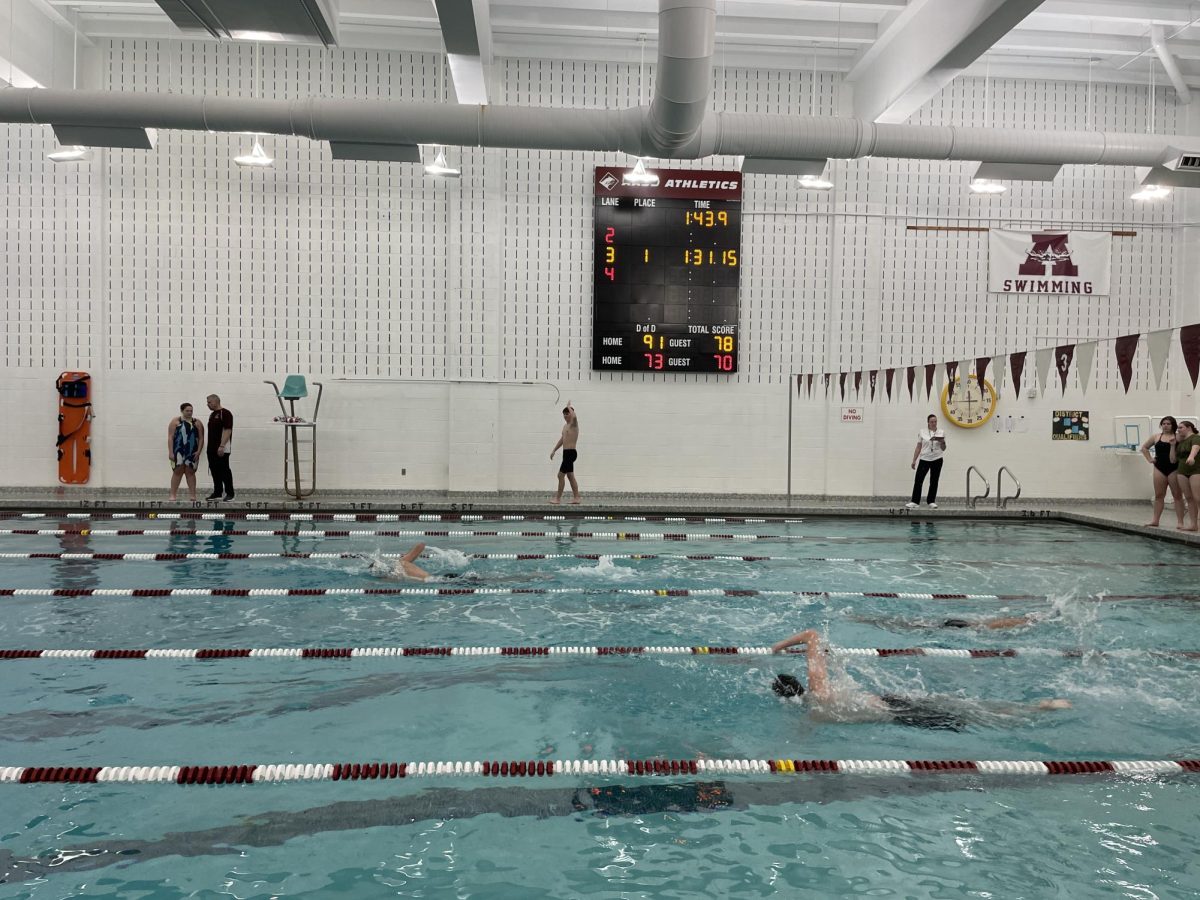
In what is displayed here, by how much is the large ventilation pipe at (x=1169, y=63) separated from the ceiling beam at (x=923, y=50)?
3.22 metres

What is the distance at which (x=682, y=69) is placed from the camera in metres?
6.85

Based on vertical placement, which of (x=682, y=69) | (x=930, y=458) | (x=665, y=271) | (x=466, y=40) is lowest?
(x=930, y=458)

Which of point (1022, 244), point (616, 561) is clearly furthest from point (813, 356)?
point (616, 561)

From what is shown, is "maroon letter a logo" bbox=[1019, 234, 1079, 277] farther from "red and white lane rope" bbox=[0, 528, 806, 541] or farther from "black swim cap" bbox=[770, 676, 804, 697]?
"black swim cap" bbox=[770, 676, 804, 697]

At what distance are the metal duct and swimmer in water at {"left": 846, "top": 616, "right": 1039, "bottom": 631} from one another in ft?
14.5

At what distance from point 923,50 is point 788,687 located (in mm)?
8337

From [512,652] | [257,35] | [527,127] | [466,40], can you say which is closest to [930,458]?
[527,127]

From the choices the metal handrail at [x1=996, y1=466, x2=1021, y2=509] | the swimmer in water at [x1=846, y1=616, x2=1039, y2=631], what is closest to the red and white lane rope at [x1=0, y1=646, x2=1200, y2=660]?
the swimmer in water at [x1=846, y1=616, x2=1039, y2=631]

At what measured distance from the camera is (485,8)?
9781 millimetres

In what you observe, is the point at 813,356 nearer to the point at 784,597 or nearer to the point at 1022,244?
the point at 1022,244

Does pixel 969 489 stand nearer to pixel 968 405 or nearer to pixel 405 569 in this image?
pixel 968 405

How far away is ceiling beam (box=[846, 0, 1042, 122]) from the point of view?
8.18 meters

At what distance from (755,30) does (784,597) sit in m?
8.12

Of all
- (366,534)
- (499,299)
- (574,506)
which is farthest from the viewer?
(499,299)
